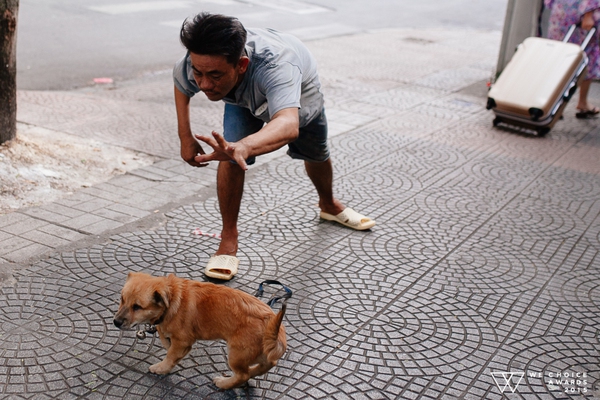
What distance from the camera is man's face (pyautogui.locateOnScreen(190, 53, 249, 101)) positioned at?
10.9ft

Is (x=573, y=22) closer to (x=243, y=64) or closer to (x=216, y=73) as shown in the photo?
(x=243, y=64)

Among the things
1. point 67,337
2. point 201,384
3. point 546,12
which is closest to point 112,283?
point 67,337

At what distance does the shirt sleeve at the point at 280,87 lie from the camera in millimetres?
3402

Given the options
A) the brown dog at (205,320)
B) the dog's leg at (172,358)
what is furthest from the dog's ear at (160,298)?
the dog's leg at (172,358)

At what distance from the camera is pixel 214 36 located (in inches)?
127

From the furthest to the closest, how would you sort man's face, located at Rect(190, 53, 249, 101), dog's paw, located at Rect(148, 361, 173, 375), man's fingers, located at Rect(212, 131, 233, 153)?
man's face, located at Rect(190, 53, 249, 101) → dog's paw, located at Rect(148, 361, 173, 375) → man's fingers, located at Rect(212, 131, 233, 153)

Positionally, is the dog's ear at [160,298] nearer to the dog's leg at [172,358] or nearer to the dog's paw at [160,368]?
the dog's leg at [172,358]

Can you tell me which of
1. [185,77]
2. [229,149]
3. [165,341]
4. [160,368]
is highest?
[185,77]

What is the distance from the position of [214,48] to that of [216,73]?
0.51 ft

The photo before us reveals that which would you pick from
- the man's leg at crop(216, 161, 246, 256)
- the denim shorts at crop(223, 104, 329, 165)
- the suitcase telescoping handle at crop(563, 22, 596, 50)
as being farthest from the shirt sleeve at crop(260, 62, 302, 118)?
the suitcase telescoping handle at crop(563, 22, 596, 50)

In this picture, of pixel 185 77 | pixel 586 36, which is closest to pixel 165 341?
pixel 185 77

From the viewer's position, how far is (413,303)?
3902mm

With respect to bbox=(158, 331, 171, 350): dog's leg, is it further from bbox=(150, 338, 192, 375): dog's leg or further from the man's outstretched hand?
the man's outstretched hand

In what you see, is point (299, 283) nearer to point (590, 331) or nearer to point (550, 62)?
point (590, 331)
